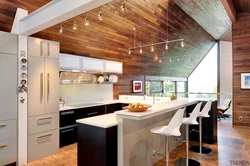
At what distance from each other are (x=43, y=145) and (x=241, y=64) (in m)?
5.97

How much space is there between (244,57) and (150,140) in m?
4.50

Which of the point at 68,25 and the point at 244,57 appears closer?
the point at 68,25

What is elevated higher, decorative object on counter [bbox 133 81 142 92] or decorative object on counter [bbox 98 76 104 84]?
decorative object on counter [bbox 98 76 104 84]

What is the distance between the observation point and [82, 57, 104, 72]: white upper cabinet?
15.5 feet

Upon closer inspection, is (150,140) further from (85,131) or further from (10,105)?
(10,105)

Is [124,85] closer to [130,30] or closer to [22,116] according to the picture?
[130,30]

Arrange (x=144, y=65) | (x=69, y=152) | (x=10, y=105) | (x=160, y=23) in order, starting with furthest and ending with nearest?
(x=144, y=65)
(x=160, y=23)
(x=69, y=152)
(x=10, y=105)

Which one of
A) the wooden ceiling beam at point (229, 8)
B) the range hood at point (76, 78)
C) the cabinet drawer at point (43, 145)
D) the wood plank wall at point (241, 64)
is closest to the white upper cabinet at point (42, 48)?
the range hood at point (76, 78)

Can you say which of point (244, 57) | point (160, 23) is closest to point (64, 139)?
point (160, 23)

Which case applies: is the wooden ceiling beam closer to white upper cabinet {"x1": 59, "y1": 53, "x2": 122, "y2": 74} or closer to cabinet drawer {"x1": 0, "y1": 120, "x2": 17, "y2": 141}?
white upper cabinet {"x1": 59, "y1": 53, "x2": 122, "y2": 74}

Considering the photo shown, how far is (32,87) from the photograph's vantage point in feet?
10.7

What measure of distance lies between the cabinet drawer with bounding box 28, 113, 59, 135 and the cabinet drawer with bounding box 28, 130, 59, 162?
0.09m

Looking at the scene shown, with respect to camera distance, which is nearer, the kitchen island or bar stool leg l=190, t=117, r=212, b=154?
the kitchen island

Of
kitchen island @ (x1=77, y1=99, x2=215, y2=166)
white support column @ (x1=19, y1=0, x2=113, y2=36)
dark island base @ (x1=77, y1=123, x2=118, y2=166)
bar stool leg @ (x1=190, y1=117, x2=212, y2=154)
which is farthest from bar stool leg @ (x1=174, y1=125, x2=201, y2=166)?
white support column @ (x1=19, y1=0, x2=113, y2=36)
